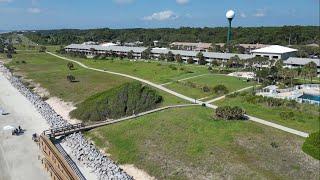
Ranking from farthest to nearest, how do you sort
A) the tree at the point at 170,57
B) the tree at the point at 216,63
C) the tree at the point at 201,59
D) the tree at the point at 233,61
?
the tree at the point at 170,57 < the tree at the point at 201,59 < the tree at the point at 216,63 < the tree at the point at 233,61

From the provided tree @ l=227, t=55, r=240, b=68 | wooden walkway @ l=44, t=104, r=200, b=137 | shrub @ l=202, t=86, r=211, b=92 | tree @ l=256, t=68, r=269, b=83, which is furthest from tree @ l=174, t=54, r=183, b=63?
wooden walkway @ l=44, t=104, r=200, b=137

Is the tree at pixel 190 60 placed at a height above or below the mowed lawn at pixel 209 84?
above

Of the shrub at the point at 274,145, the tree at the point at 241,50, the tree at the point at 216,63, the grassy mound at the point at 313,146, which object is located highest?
the tree at the point at 241,50

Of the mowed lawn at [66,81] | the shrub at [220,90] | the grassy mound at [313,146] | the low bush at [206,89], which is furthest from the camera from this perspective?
the mowed lawn at [66,81]

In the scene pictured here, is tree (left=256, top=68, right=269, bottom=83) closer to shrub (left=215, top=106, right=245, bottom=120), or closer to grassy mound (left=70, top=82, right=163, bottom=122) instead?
grassy mound (left=70, top=82, right=163, bottom=122)

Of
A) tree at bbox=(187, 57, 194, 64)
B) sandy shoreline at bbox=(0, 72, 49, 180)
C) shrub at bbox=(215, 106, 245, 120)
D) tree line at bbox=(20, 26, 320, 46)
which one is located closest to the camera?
sandy shoreline at bbox=(0, 72, 49, 180)

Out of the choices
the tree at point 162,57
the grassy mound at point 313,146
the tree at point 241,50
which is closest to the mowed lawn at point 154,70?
the tree at point 162,57

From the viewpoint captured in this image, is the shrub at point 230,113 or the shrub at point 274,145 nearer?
the shrub at point 274,145

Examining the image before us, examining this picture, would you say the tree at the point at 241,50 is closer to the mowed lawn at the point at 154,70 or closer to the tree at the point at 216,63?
the tree at the point at 216,63
